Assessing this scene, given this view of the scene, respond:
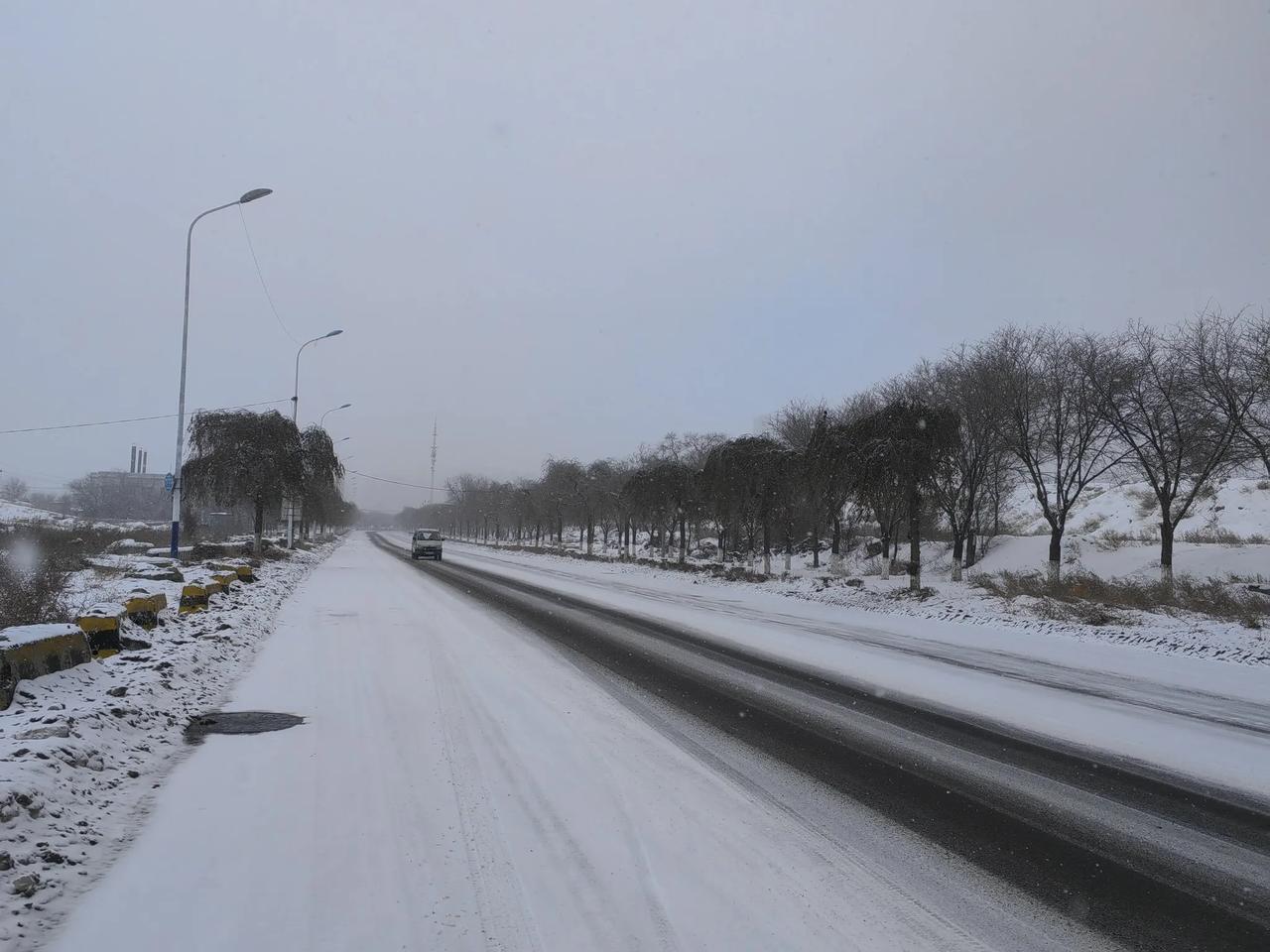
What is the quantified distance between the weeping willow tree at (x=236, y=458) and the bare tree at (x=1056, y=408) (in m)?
29.5

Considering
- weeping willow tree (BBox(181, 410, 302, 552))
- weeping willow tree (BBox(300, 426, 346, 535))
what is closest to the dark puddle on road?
weeping willow tree (BBox(181, 410, 302, 552))

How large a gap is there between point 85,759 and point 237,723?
65.7 inches

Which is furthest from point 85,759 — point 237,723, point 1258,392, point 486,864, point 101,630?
point 1258,392

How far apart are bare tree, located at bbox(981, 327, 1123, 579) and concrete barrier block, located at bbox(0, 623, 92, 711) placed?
25558mm

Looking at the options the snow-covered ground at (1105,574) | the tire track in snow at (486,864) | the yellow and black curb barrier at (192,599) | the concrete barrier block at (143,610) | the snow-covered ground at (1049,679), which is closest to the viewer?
the tire track in snow at (486,864)

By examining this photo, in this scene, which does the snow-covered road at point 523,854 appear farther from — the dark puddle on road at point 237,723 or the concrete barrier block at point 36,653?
the concrete barrier block at point 36,653

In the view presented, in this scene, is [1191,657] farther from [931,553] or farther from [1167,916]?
[931,553]

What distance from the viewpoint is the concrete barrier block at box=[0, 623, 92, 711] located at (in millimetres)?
6148

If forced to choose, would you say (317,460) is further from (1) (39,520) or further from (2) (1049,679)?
(2) (1049,679)

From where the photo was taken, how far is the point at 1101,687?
9.33 m

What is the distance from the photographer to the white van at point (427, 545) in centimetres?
4486

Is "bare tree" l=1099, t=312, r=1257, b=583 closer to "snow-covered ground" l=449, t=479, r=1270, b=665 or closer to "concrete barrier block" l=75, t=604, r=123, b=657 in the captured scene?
"snow-covered ground" l=449, t=479, r=1270, b=665

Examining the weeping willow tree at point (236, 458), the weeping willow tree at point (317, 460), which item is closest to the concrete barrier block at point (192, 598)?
the weeping willow tree at point (236, 458)

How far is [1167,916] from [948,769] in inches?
89.2
